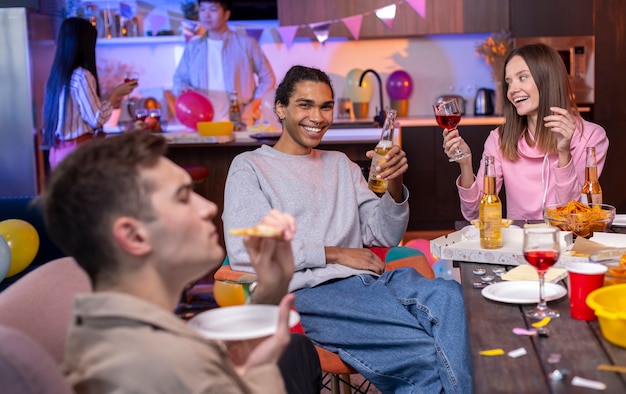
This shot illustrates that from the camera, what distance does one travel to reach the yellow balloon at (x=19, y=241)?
127 inches

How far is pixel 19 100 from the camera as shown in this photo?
5.83 m

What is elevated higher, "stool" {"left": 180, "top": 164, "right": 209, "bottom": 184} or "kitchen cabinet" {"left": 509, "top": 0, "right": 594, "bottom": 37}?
"kitchen cabinet" {"left": 509, "top": 0, "right": 594, "bottom": 37}

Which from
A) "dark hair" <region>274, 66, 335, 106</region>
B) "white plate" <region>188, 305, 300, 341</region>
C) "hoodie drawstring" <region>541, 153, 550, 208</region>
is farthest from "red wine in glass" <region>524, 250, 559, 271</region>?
"hoodie drawstring" <region>541, 153, 550, 208</region>

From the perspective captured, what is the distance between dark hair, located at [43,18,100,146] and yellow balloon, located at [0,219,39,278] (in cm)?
161

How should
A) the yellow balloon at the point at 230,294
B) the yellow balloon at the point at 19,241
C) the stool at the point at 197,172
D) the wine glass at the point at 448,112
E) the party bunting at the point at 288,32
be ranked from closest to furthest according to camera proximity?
the wine glass at the point at 448,112
the yellow balloon at the point at 230,294
the yellow balloon at the point at 19,241
the stool at the point at 197,172
the party bunting at the point at 288,32

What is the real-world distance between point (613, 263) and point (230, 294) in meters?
1.40

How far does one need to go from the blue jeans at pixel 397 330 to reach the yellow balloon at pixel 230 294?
0.33 m

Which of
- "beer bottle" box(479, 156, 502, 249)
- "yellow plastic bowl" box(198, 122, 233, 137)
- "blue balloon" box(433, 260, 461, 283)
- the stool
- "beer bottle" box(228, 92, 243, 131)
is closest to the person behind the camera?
"beer bottle" box(479, 156, 502, 249)

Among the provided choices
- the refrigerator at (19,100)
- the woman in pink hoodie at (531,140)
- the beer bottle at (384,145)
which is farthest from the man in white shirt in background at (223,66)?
the beer bottle at (384,145)

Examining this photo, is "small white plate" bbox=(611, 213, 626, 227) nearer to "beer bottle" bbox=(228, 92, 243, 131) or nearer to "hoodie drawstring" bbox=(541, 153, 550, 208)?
"hoodie drawstring" bbox=(541, 153, 550, 208)

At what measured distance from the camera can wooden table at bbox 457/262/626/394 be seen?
4.27 ft

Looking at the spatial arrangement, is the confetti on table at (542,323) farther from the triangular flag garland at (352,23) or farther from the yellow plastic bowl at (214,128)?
the triangular flag garland at (352,23)

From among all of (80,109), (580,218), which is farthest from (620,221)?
(80,109)

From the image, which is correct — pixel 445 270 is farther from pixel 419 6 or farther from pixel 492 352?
pixel 419 6
